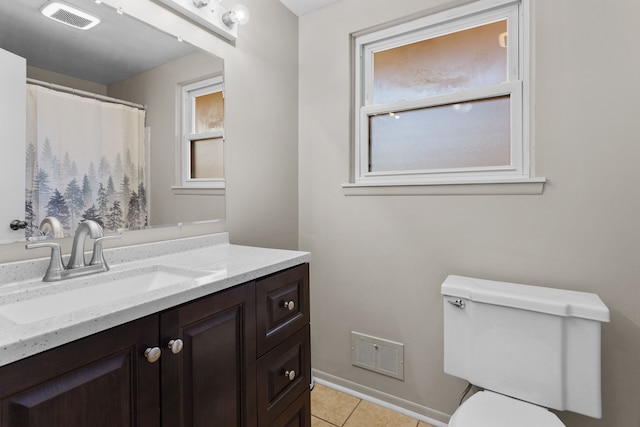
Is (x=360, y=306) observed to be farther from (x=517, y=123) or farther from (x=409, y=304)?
(x=517, y=123)

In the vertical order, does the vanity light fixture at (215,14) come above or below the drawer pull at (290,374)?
above

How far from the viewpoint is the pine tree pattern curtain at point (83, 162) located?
0.98 metres

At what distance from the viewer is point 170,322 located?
792mm

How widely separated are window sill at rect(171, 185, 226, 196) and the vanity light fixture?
2.47 ft

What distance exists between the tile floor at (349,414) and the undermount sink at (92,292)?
1.14 metres

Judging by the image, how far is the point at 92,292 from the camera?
0.95m

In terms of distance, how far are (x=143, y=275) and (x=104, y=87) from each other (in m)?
0.69

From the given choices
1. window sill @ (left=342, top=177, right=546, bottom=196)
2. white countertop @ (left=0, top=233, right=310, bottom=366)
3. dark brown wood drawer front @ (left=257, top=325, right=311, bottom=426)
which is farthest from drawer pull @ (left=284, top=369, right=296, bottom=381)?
window sill @ (left=342, top=177, right=546, bottom=196)

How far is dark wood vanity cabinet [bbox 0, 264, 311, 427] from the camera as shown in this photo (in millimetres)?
586

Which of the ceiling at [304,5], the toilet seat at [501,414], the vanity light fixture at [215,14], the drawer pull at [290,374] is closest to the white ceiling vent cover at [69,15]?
the vanity light fixture at [215,14]

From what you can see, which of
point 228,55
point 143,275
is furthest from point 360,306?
point 228,55

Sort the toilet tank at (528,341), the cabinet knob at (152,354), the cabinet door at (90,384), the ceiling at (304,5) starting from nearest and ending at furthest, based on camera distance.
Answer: the cabinet door at (90,384)
the cabinet knob at (152,354)
the toilet tank at (528,341)
the ceiling at (304,5)

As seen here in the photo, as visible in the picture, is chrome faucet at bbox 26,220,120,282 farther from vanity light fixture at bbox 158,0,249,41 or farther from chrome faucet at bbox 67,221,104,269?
vanity light fixture at bbox 158,0,249,41

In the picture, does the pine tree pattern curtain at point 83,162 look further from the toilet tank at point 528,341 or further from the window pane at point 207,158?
the toilet tank at point 528,341
